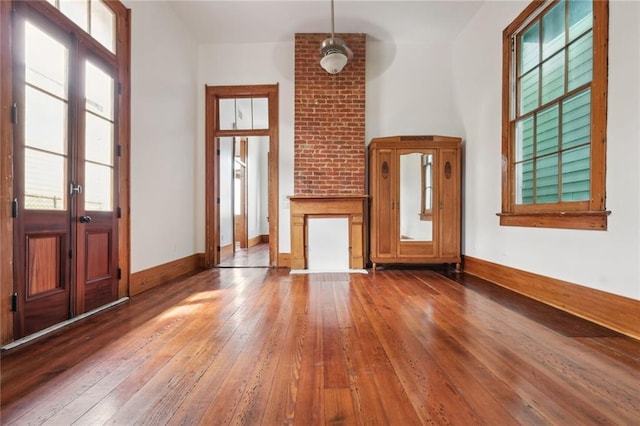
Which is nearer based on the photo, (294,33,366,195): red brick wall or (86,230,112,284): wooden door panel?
(86,230,112,284): wooden door panel

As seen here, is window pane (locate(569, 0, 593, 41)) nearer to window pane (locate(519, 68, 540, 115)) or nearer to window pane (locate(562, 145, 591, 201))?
window pane (locate(519, 68, 540, 115))

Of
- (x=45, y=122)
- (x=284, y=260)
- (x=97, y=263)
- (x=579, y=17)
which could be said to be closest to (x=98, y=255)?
(x=97, y=263)

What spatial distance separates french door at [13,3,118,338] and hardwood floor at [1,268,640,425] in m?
0.32

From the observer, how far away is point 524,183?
10.0 ft

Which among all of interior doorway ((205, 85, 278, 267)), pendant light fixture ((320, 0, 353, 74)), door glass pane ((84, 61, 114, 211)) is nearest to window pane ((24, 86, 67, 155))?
door glass pane ((84, 61, 114, 211))

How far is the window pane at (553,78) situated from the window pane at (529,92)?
0.35 ft

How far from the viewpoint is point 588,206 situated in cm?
226

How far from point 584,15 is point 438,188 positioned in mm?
2198

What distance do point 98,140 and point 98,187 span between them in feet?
1.38

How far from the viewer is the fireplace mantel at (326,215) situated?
4266 mm

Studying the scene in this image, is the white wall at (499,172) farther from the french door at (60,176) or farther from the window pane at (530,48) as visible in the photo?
the french door at (60,176)

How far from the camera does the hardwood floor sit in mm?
1174

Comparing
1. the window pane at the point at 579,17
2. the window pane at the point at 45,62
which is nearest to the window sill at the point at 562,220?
the window pane at the point at 579,17

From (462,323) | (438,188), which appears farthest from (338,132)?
(462,323)
